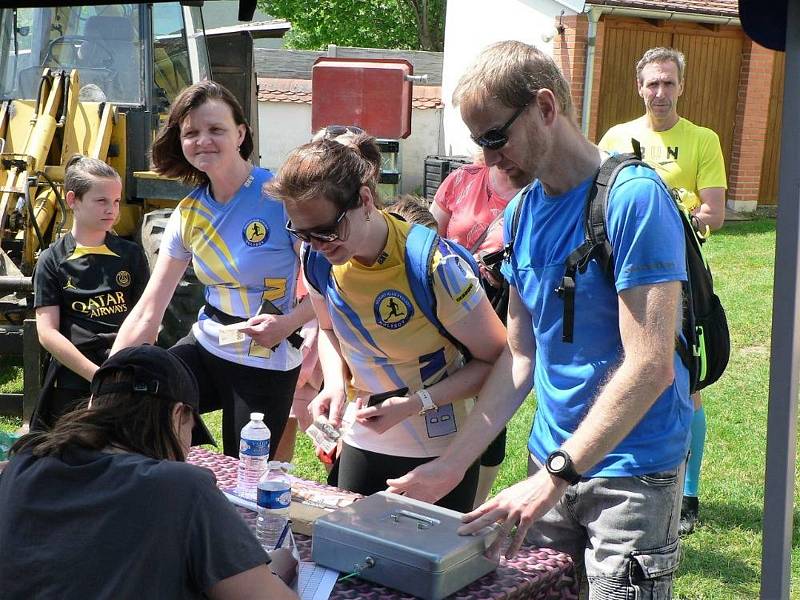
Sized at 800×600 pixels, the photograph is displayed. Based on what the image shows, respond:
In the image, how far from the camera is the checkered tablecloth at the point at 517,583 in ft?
7.14

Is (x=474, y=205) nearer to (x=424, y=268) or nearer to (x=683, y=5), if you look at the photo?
(x=424, y=268)

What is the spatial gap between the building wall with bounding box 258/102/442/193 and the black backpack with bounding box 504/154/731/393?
19556 millimetres

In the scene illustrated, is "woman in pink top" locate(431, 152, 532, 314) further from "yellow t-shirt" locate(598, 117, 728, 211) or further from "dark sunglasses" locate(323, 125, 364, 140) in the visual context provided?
"yellow t-shirt" locate(598, 117, 728, 211)

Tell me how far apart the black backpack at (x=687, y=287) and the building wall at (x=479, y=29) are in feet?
49.7

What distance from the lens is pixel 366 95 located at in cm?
1709

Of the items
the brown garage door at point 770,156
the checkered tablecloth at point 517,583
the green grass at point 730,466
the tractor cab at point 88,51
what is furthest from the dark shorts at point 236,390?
the brown garage door at point 770,156

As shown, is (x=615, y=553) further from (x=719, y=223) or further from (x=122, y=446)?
(x=719, y=223)

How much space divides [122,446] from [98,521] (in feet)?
0.65

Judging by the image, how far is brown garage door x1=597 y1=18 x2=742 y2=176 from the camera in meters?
16.8

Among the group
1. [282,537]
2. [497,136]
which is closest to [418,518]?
[282,537]

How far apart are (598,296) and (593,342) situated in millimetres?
116

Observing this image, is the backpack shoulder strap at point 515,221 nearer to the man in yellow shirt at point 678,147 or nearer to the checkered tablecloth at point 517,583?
the checkered tablecloth at point 517,583

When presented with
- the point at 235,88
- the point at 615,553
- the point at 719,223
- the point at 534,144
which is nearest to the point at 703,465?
the point at 719,223

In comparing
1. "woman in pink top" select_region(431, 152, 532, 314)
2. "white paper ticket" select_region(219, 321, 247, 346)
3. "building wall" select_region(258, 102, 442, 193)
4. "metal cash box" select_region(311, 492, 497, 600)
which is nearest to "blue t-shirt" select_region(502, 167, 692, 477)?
"metal cash box" select_region(311, 492, 497, 600)
